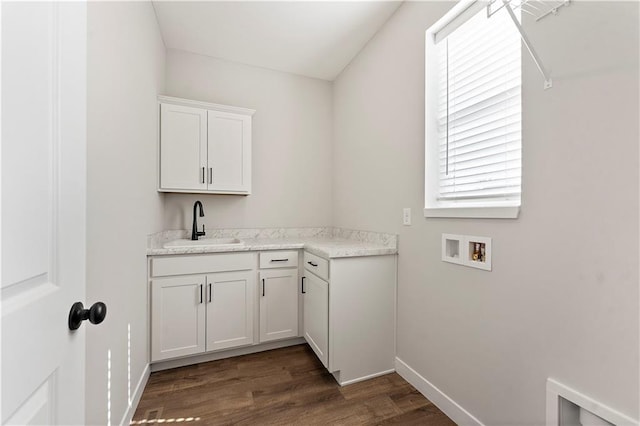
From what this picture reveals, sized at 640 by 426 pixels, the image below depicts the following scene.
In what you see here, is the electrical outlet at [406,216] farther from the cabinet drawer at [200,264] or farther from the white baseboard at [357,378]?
the cabinet drawer at [200,264]

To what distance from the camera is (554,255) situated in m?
1.11

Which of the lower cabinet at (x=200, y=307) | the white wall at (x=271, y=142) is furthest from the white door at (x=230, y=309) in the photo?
the white wall at (x=271, y=142)

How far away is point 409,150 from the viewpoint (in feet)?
6.29

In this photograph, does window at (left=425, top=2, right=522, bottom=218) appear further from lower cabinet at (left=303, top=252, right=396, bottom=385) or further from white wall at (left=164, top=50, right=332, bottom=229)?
white wall at (left=164, top=50, right=332, bottom=229)

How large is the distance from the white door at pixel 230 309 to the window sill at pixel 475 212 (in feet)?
4.84

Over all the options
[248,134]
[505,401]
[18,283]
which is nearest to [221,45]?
[248,134]

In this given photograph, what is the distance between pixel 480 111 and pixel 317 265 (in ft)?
4.66

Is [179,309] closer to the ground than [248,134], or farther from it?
closer to the ground

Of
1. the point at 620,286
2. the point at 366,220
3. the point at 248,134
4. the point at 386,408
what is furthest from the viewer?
the point at 248,134

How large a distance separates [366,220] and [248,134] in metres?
1.35

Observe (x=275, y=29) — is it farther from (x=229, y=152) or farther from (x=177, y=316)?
(x=177, y=316)

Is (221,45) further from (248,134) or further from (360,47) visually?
(360,47)

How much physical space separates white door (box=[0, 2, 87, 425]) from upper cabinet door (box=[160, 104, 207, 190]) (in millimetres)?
1726

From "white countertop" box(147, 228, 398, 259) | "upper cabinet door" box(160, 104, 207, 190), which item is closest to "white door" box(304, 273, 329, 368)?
"white countertop" box(147, 228, 398, 259)
